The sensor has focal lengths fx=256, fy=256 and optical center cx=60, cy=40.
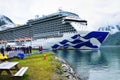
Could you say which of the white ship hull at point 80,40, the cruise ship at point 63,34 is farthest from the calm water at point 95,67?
the cruise ship at point 63,34

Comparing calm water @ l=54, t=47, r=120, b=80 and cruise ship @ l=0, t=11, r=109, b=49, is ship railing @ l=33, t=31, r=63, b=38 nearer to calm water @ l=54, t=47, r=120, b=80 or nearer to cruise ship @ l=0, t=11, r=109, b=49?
cruise ship @ l=0, t=11, r=109, b=49

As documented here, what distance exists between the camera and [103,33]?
80.5 m

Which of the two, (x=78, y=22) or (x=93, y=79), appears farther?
(x=78, y=22)

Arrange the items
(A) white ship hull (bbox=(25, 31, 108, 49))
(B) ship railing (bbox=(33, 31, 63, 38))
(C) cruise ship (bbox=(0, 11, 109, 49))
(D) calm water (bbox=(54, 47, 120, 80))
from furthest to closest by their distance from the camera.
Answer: (B) ship railing (bbox=(33, 31, 63, 38)) → (C) cruise ship (bbox=(0, 11, 109, 49)) → (A) white ship hull (bbox=(25, 31, 108, 49)) → (D) calm water (bbox=(54, 47, 120, 80))

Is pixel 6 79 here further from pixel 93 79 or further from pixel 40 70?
pixel 93 79

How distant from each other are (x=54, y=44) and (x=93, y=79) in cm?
6434

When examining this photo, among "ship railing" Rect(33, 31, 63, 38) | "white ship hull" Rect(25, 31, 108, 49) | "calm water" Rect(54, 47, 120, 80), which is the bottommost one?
"calm water" Rect(54, 47, 120, 80)

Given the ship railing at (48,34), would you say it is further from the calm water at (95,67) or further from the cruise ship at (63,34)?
the calm water at (95,67)

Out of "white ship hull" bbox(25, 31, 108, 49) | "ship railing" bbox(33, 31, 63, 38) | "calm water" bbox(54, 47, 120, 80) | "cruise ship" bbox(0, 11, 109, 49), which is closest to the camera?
"calm water" bbox(54, 47, 120, 80)

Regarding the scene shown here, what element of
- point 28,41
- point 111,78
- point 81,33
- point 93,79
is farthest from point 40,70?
point 28,41

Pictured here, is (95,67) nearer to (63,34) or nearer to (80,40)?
(80,40)

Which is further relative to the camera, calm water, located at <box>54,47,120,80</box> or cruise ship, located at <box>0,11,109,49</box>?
cruise ship, located at <box>0,11,109,49</box>

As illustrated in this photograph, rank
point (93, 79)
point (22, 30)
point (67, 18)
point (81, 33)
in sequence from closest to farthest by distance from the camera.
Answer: point (93, 79) < point (81, 33) < point (67, 18) < point (22, 30)

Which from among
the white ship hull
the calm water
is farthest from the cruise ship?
the calm water
